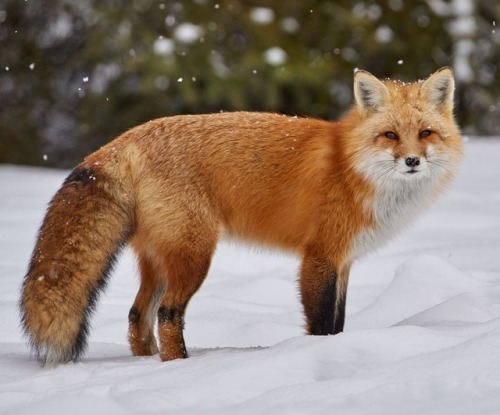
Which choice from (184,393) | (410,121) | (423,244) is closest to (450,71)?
(410,121)

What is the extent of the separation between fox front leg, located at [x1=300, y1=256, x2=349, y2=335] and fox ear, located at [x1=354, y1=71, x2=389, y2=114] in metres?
0.80

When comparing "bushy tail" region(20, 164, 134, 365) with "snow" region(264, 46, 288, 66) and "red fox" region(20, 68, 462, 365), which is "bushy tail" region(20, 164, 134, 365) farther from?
"snow" region(264, 46, 288, 66)

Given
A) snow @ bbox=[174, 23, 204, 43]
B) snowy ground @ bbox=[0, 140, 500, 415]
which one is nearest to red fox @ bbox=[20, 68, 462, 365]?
snowy ground @ bbox=[0, 140, 500, 415]

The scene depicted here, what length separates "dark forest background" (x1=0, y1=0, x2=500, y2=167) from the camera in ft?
36.2

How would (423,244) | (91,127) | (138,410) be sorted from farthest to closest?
(91,127), (423,244), (138,410)

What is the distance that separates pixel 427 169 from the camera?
4.29 metres

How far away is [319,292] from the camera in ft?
14.3

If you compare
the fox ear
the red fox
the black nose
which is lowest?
the red fox

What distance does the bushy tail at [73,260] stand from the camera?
3973mm

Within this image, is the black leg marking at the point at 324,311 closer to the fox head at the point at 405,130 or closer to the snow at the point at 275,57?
the fox head at the point at 405,130

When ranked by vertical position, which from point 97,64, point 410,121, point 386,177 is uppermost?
point 410,121

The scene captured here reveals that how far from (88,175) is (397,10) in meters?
8.76

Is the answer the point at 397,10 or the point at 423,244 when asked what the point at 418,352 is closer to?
the point at 423,244

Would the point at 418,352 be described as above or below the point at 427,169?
below
